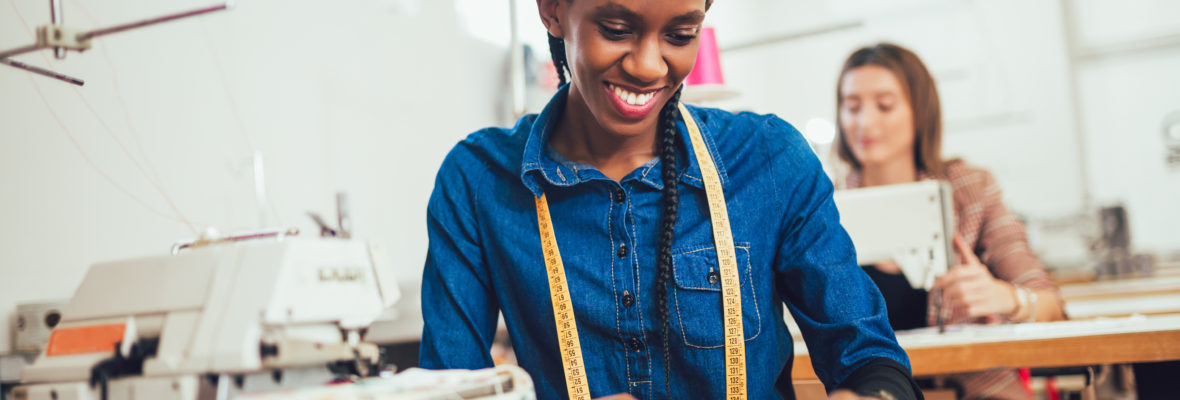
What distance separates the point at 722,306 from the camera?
134 cm

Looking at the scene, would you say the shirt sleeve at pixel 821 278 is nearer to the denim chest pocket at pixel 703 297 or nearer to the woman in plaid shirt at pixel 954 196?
the denim chest pocket at pixel 703 297

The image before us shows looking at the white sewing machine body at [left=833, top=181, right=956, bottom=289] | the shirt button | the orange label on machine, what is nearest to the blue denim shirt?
the shirt button

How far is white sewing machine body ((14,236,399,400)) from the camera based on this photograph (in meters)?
1.04

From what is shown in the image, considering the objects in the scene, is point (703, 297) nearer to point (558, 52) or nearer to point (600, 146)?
point (600, 146)

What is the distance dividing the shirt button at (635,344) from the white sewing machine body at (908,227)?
1.26 m

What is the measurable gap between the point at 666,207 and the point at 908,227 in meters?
1.30

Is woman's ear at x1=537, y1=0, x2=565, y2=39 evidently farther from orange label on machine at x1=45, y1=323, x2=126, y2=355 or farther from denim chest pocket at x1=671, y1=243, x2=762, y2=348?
orange label on machine at x1=45, y1=323, x2=126, y2=355

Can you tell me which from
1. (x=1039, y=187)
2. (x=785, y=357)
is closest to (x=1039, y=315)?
(x=785, y=357)

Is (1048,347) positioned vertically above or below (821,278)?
below

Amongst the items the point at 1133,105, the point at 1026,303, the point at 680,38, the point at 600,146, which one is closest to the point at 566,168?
the point at 600,146

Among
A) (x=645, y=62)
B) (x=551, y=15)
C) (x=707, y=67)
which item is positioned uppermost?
(x=707, y=67)

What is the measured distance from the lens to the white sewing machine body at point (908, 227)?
2.40m

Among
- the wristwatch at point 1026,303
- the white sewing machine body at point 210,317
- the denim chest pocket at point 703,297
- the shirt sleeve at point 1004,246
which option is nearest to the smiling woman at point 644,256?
the denim chest pocket at point 703,297

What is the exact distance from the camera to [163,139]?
2316mm
